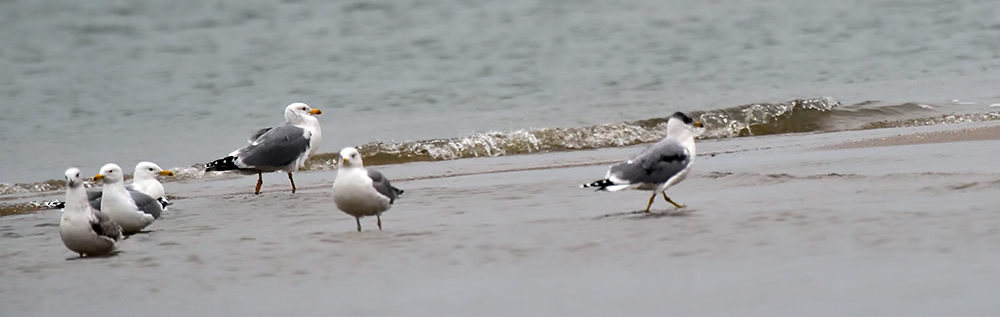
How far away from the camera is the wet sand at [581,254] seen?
495 centimetres

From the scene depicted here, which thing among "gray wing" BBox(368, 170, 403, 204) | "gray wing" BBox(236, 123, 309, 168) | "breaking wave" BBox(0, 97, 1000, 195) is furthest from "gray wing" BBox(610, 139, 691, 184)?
"breaking wave" BBox(0, 97, 1000, 195)

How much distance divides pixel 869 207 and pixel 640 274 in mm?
1976

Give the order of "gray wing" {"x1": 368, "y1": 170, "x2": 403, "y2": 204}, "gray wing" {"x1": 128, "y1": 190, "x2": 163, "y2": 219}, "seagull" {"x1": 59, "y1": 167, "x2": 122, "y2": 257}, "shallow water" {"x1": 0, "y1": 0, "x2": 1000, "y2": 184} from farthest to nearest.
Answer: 1. "shallow water" {"x1": 0, "y1": 0, "x2": 1000, "y2": 184}
2. "gray wing" {"x1": 128, "y1": 190, "x2": 163, "y2": 219}
3. "gray wing" {"x1": 368, "y1": 170, "x2": 403, "y2": 204}
4. "seagull" {"x1": 59, "y1": 167, "x2": 122, "y2": 257}

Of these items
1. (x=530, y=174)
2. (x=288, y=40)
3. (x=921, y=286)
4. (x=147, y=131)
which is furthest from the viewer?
(x=288, y=40)

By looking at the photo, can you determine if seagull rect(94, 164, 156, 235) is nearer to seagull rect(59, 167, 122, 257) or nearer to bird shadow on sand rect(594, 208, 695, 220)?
seagull rect(59, 167, 122, 257)

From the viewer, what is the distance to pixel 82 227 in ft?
22.3

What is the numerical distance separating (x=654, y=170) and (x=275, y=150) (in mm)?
4781

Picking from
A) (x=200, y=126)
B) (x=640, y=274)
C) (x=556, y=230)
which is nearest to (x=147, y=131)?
(x=200, y=126)

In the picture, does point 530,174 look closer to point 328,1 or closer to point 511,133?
point 511,133

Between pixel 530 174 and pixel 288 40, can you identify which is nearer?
pixel 530 174

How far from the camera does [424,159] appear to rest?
1446 centimetres

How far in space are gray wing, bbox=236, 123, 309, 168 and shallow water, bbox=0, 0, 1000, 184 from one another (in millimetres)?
2885

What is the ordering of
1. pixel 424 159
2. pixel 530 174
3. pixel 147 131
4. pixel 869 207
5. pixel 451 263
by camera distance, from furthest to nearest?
pixel 147 131
pixel 424 159
pixel 530 174
pixel 869 207
pixel 451 263

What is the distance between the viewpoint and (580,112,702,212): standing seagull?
7.74m
